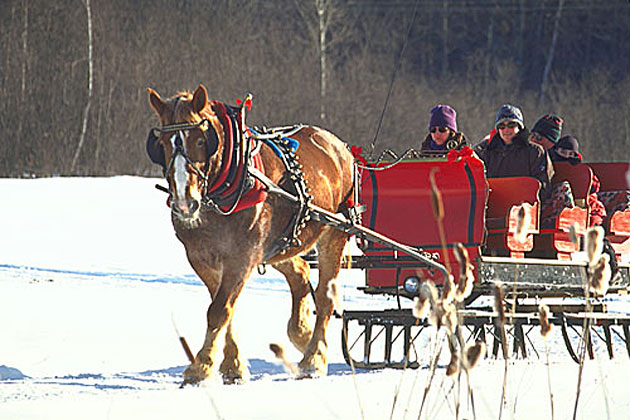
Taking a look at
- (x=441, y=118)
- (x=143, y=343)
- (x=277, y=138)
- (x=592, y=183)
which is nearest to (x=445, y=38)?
(x=143, y=343)

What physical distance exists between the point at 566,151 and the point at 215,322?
2.98 meters

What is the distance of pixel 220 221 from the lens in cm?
530

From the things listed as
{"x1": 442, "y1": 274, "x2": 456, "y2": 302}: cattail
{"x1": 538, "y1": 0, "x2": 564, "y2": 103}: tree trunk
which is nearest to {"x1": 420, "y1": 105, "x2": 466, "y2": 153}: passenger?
{"x1": 442, "y1": 274, "x2": 456, "y2": 302}: cattail

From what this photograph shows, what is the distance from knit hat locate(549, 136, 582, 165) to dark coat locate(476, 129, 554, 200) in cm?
42

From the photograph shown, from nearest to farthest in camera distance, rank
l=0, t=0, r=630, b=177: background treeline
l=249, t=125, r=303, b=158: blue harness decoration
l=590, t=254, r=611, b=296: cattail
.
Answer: l=590, t=254, r=611, b=296: cattail, l=249, t=125, r=303, b=158: blue harness decoration, l=0, t=0, r=630, b=177: background treeline

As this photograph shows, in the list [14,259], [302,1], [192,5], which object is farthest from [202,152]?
[302,1]

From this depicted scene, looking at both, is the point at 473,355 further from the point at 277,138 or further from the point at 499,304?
the point at 277,138

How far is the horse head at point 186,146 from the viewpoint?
192 inches

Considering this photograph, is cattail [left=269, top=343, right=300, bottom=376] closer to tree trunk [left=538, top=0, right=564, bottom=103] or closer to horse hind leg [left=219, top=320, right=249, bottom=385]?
horse hind leg [left=219, top=320, right=249, bottom=385]

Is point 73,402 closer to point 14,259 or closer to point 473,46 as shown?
point 14,259

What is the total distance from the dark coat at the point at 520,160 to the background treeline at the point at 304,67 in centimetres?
1492

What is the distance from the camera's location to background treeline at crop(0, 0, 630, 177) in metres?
20.7

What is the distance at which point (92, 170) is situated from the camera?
21000 mm

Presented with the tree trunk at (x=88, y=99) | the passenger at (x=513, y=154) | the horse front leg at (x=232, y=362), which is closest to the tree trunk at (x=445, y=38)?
the tree trunk at (x=88, y=99)
